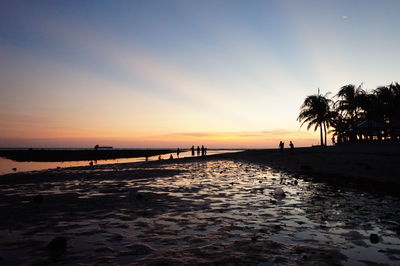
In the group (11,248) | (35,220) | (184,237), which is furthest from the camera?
(35,220)

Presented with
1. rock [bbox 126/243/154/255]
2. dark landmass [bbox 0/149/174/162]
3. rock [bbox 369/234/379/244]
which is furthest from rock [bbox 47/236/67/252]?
dark landmass [bbox 0/149/174/162]

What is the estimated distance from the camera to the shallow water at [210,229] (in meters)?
5.42

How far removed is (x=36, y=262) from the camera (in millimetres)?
Result: 5164

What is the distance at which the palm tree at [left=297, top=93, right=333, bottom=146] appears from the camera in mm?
74000

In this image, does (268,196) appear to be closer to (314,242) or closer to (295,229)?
(295,229)

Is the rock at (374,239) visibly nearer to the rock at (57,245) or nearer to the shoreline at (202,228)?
the shoreline at (202,228)

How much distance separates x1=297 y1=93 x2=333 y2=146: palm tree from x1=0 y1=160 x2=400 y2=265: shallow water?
219 feet

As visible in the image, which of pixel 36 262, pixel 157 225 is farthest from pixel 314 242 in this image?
pixel 36 262

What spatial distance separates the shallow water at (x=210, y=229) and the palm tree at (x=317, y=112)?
219ft

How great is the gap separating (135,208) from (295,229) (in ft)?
18.4

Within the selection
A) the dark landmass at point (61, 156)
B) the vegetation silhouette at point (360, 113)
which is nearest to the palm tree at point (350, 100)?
the vegetation silhouette at point (360, 113)

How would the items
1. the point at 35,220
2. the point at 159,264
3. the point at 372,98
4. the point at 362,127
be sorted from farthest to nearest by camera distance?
the point at 372,98 < the point at 362,127 < the point at 35,220 < the point at 159,264

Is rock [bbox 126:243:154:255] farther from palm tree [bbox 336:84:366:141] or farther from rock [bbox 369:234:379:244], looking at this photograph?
palm tree [bbox 336:84:366:141]

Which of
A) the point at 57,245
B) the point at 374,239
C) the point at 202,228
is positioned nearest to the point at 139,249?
the point at 57,245
